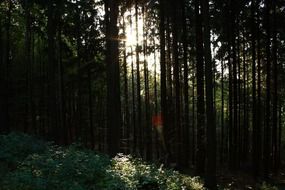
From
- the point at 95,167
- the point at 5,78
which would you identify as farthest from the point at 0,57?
the point at 95,167

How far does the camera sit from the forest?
37.1 feet

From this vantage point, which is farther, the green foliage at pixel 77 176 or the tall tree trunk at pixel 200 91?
the tall tree trunk at pixel 200 91

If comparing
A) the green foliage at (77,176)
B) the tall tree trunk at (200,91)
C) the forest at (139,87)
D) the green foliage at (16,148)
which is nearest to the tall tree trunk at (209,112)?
the forest at (139,87)

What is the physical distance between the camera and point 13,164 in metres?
12.4

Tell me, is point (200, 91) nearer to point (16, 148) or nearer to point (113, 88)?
point (113, 88)

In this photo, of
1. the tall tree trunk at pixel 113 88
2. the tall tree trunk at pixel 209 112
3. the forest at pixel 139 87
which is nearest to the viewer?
the forest at pixel 139 87

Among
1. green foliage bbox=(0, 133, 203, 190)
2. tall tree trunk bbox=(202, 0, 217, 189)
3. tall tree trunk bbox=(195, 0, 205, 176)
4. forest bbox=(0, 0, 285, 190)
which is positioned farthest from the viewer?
tall tree trunk bbox=(195, 0, 205, 176)

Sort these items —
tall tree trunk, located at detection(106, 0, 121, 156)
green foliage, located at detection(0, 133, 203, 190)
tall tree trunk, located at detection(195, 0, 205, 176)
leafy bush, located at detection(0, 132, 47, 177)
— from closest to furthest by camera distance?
green foliage, located at detection(0, 133, 203, 190) < leafy bush, located at detection(0, 132, 47, 177) < tall tree trunk, located at detection(106, 0, 121, 156) < tall tree trunk, located at detection(195, 0, 205, 176)

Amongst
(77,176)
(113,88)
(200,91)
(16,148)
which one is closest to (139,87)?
(200,91)

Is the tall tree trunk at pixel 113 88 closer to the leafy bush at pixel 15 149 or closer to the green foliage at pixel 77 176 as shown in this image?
the leafy bush at pixel 15 149

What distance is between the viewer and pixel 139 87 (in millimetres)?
30922

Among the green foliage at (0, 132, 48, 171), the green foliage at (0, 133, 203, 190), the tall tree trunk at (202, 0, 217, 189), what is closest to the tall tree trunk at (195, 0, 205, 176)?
the tall tree trunk at (202, 0, 217, 189)

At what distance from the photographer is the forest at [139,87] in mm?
11312

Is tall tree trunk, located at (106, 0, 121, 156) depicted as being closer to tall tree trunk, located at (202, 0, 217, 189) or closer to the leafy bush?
the leafy bush
